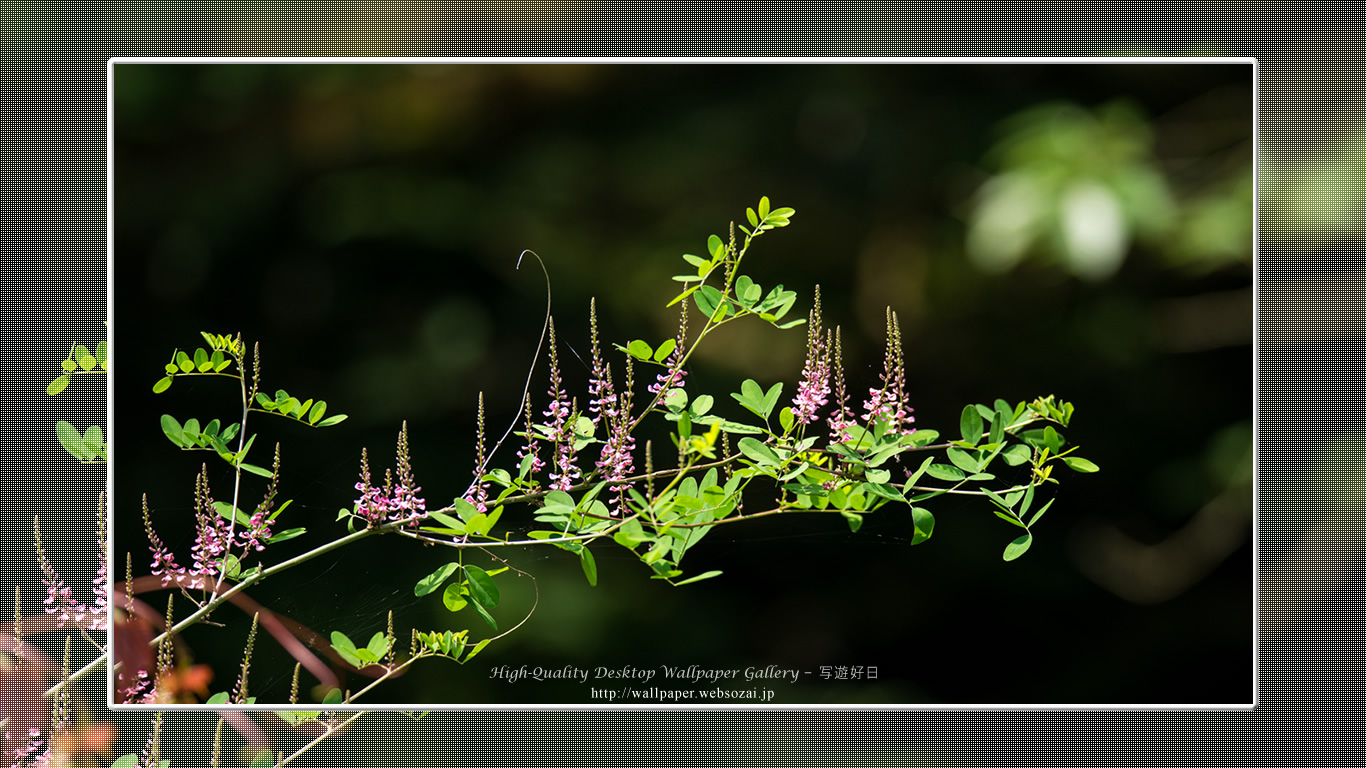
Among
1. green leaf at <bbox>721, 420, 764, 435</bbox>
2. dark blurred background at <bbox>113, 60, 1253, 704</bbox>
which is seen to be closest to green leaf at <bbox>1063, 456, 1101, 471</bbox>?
dark blurred background at <bbox>113, 60, 1253, 704</bbox>

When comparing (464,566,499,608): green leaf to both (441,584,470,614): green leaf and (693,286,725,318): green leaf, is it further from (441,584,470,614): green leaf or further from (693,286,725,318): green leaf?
(693,286,725,318): green leaf

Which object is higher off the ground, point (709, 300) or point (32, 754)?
point (709, 300)

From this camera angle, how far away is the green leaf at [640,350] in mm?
660

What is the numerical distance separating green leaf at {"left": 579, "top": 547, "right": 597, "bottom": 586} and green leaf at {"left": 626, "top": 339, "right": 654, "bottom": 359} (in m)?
0.13

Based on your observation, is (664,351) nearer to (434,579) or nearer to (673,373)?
(673,373)

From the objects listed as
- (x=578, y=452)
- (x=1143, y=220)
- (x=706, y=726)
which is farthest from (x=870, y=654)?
(x=1143, y=220)

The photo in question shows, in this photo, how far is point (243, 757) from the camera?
713 mm

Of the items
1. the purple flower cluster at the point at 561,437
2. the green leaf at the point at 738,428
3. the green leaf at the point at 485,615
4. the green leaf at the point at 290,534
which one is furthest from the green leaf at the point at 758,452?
the green leaf at the point at 290,534

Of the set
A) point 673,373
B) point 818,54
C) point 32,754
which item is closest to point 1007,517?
point 673,373

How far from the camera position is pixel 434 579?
66 centimetres

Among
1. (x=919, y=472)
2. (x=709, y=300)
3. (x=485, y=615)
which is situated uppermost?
(x=709, y=300)

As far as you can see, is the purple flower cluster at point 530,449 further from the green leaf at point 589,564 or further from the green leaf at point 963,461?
the green leaf at point 963,461

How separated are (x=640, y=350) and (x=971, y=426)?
0.23 meters

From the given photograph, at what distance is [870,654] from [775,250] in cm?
30
